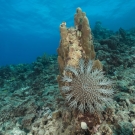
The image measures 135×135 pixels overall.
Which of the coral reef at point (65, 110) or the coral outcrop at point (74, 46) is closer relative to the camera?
the coral reef at point (65, 110)

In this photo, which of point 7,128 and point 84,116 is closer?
point 84,116

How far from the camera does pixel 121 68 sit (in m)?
8.03

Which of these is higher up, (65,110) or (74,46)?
(74,46)

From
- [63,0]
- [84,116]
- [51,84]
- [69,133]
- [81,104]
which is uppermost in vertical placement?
[63,0]

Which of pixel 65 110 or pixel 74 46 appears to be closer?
pixel 65 110

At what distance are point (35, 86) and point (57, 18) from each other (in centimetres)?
4309

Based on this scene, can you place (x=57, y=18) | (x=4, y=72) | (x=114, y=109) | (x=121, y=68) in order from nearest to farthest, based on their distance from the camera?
(x=114, y=109), (x=121, y=68), (x=4, y=72), (x=57, y=18)

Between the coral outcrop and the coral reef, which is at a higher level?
the coral outcrop

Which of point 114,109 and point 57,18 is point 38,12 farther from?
point 114,109

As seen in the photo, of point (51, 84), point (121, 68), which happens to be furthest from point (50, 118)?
point (121, 68)

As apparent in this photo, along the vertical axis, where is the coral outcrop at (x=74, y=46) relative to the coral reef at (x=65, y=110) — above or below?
above

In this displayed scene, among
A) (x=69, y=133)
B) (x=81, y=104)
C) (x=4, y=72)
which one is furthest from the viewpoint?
(x=4, y=72)

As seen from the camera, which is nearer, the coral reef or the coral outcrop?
the coral reef

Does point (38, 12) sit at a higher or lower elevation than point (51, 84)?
higher
